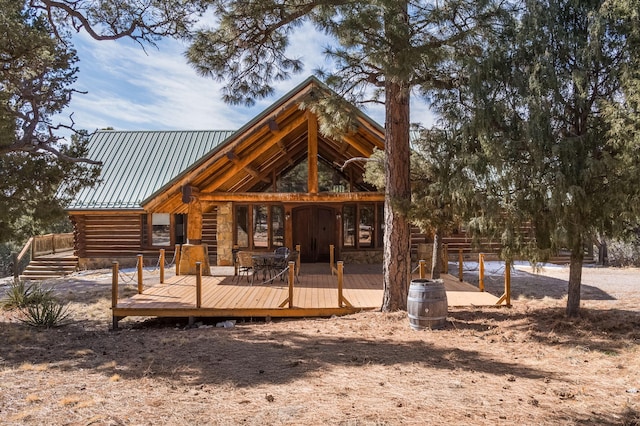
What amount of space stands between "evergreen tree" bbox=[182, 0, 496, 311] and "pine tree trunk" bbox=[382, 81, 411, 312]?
0.02 metres

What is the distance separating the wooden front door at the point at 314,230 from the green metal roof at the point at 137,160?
470 centimetres

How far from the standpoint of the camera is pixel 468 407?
167 inches

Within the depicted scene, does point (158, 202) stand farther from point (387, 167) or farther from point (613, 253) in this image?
point (613, 253)

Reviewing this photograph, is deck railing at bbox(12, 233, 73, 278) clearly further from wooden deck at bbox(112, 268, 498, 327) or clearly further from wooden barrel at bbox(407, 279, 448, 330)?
wooden barrel at bbox(407, 279, 448, 330)

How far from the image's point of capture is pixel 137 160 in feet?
68.5

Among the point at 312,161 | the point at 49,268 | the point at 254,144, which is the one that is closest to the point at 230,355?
the point at 312,161

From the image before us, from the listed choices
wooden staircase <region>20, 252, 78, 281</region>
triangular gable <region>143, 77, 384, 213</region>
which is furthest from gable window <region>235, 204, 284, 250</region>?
wooden staircase <region>20, 252, 78, 281</region>

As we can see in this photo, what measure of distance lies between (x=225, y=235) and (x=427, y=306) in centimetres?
1114

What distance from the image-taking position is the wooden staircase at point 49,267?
18.6m

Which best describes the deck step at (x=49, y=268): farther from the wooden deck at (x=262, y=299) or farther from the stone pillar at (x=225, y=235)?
the wooden deck at (x=262, y=299)

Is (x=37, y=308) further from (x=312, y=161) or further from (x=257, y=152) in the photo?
(x=312, y=161)

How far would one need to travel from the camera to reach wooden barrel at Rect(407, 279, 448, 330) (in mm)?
7625

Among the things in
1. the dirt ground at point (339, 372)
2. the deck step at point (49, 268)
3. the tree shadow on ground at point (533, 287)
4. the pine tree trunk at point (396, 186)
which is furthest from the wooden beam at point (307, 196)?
the deck step at point (49, 268)

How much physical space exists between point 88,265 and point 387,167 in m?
Answer: 15.4
